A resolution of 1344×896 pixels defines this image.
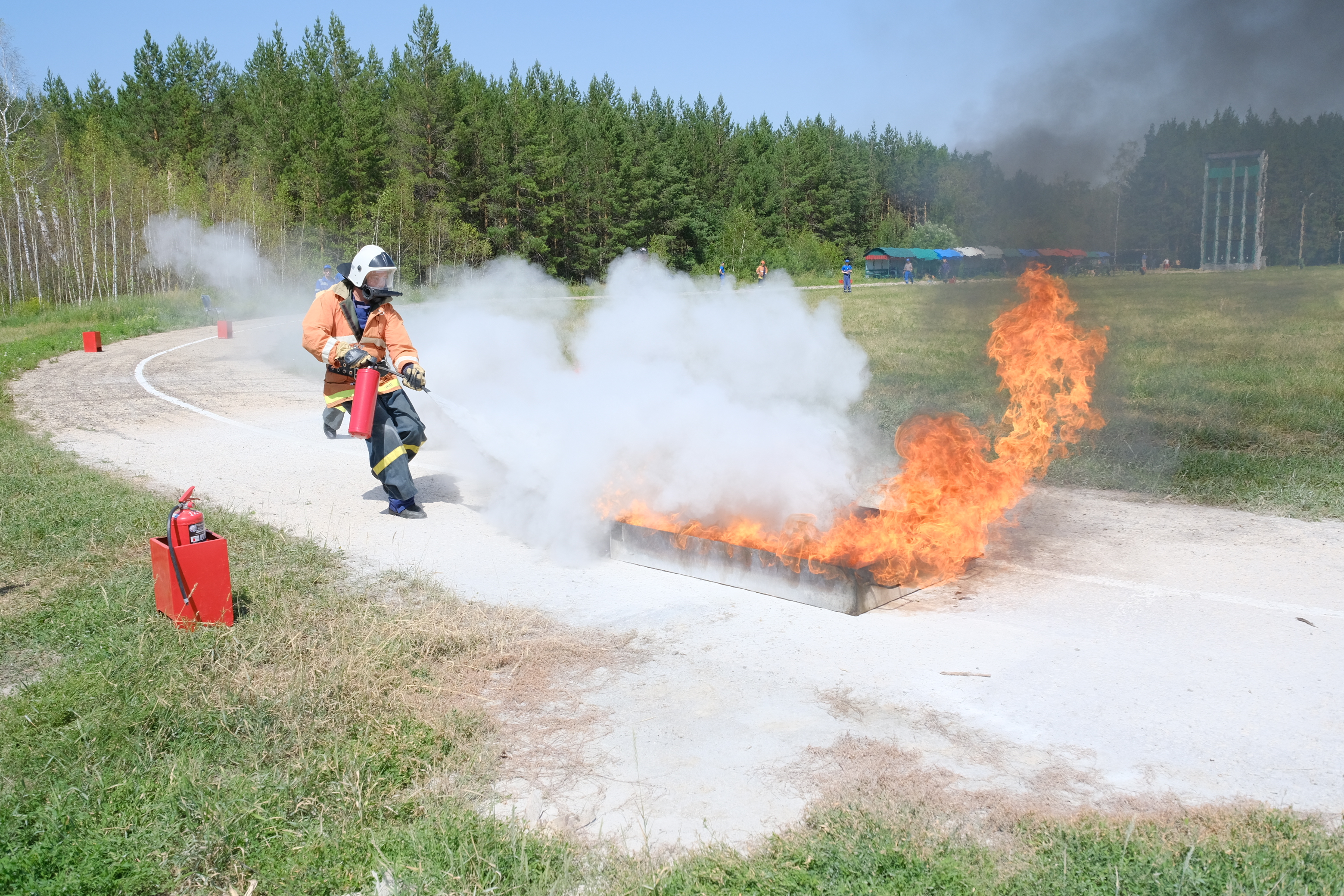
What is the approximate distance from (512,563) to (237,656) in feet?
7.66

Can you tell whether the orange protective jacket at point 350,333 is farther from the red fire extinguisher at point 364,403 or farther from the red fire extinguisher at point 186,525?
the red fire extinguisher at point 186,525

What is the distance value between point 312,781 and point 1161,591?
4.81 meters

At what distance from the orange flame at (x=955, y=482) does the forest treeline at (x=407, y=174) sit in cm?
641

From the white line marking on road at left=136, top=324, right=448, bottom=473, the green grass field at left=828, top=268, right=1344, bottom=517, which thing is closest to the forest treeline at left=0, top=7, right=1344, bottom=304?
the green grass field at left=828, top=268, right=1344, bottom=517

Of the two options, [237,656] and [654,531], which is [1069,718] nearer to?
[654,531]

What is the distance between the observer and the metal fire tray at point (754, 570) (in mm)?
5730

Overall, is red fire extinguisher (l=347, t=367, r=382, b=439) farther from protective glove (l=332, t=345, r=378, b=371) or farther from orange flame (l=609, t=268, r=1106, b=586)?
orange flame (l=609, t=268, r=1106, b=586)

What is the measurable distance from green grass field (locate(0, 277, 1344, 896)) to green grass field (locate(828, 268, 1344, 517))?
1.11m

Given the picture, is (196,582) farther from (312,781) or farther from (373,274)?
(373,274)

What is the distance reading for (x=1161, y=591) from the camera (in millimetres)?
5961

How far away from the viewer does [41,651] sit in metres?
5.01

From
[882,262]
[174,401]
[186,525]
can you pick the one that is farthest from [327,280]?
[882,262]

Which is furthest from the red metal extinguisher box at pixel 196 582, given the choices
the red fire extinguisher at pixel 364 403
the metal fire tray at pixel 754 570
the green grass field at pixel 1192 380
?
the green grass field at pixel 1192 380

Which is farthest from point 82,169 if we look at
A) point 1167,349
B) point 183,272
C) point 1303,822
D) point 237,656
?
point 1303,822
